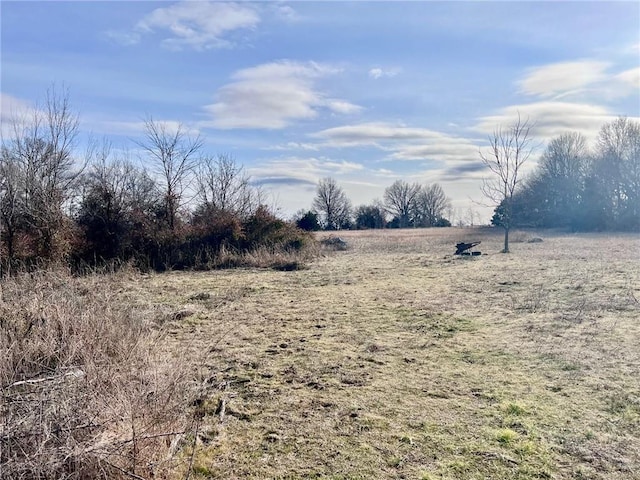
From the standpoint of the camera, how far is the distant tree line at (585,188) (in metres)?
34.1

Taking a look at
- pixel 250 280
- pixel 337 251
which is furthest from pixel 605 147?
pixel 250 280

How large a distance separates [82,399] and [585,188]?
4295 cm

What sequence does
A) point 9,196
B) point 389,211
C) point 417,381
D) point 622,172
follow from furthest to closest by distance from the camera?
point 389,211, point 622,172, point 9,196, point 417,381

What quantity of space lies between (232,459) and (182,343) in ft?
10.6

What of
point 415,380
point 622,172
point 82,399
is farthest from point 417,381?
point 622,172

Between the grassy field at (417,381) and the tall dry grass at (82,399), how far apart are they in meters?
0.34

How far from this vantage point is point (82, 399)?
107 inches

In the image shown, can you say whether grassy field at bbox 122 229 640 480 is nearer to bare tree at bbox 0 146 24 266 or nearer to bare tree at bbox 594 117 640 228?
bare tree at bbox 0 146 24 266

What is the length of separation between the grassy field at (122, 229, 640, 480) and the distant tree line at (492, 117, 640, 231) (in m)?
24.1

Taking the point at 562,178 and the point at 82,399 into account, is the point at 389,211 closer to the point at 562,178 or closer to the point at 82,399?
the point at 562,178

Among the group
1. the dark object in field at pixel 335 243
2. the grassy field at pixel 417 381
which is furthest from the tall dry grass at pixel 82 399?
the dark object in field at pixel 335 243

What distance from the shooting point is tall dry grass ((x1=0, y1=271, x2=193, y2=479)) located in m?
2.39

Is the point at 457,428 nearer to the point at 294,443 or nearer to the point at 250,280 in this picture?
the point at 294,443

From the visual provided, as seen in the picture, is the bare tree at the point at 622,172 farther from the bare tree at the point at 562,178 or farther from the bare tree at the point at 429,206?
the bare tree at the point at 429,206
